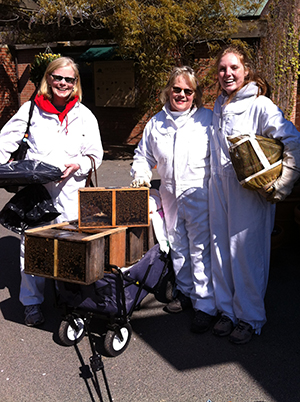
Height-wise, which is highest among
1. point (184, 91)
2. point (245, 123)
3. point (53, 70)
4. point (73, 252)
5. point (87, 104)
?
point (87, 104)

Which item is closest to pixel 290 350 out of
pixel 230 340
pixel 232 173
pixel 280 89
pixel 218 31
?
pixel 230 340

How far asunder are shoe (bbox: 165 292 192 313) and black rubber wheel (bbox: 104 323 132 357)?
597 millimetres

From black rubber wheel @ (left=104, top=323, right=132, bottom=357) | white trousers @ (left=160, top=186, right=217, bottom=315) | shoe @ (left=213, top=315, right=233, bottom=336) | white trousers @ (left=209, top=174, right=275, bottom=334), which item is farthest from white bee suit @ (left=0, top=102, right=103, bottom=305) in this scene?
shoe @ (left=213, top=315, right=233, bottom=336)

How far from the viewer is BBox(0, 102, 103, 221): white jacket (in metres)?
3.47

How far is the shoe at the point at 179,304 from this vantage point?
149 inches

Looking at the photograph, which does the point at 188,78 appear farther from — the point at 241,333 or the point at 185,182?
the point at 241,333

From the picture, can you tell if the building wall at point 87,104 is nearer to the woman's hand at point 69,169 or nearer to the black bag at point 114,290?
the woman's hand at point 69,169

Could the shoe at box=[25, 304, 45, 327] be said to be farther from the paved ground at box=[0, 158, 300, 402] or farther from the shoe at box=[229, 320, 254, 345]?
the shoe at box=[229, 320, 254, 345]

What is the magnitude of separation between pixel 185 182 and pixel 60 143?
3.44 feet

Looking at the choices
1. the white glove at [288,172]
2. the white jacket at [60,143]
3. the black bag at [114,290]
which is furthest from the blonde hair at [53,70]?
the white glove at [288,172]

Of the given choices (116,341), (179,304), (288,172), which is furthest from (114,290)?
(288,172)

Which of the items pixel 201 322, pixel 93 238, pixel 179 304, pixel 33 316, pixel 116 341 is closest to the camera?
pixel 93 238

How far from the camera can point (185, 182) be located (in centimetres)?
340

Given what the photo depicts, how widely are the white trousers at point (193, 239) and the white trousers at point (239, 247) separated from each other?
0.08m
